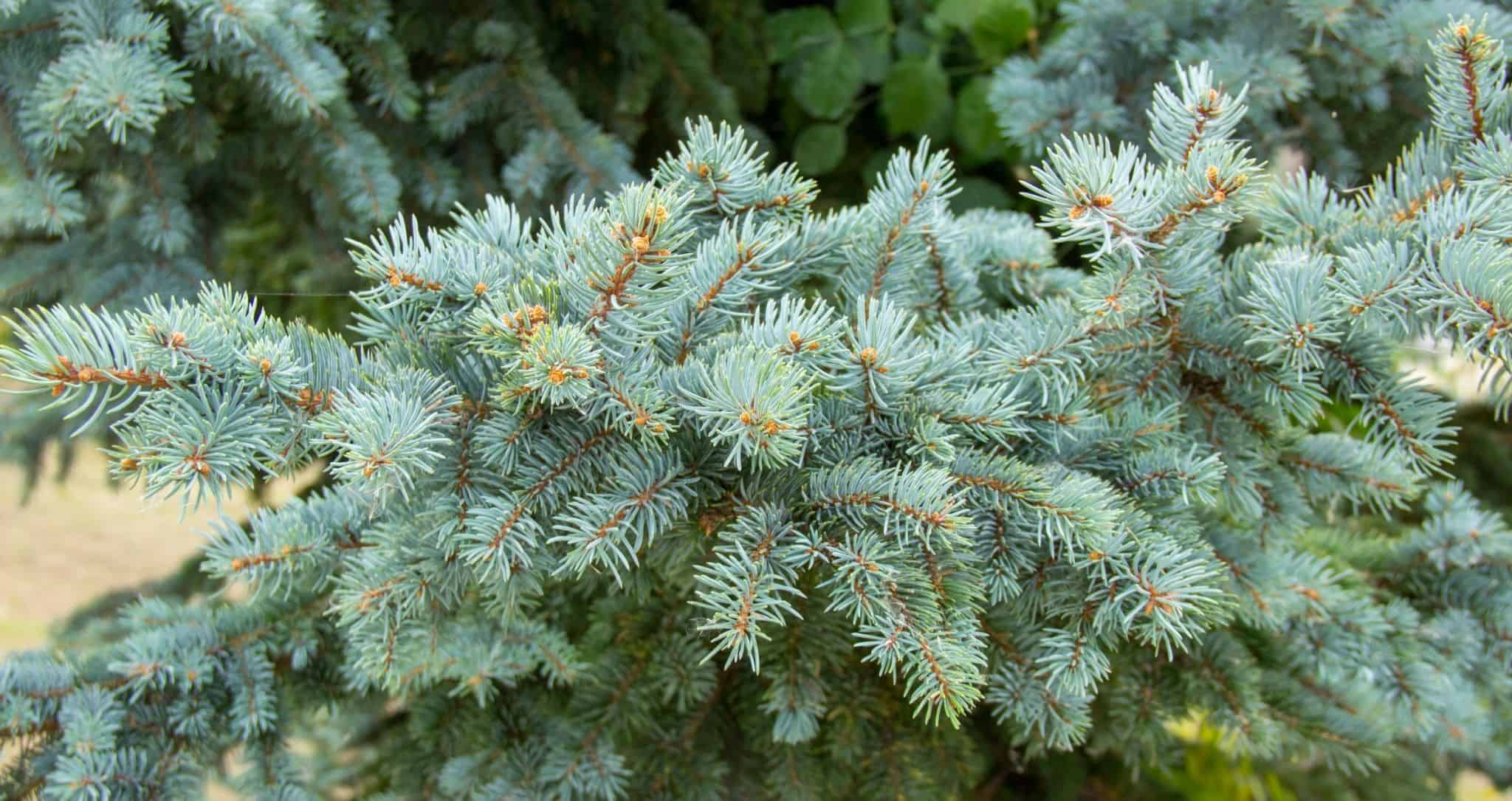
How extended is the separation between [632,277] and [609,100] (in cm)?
111

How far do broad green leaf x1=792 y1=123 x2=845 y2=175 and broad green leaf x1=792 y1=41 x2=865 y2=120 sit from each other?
30 millimetres

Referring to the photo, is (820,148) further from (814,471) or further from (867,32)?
(814,471)

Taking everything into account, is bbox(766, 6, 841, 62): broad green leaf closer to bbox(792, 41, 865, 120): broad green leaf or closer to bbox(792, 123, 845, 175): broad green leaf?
bbox(792, 41, 865, 120): broad green leaf

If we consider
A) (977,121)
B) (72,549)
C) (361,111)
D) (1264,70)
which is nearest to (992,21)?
(977,121)

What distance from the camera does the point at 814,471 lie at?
0.69 meters

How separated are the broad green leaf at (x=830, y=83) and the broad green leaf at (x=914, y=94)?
6cm

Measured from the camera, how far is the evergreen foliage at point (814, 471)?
603 mm

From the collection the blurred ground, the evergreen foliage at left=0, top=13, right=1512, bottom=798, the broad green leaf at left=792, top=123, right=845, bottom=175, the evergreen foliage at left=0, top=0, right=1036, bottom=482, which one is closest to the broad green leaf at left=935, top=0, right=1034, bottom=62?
the evergreen foliage at left=0, top=0, right=1036, bottom=482

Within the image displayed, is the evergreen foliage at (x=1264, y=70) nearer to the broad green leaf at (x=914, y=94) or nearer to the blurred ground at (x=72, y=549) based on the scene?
the broad green leaf at (x=914, y=94)

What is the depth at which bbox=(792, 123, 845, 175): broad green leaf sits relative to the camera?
1646 mm

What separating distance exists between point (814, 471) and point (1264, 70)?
87 centimetres

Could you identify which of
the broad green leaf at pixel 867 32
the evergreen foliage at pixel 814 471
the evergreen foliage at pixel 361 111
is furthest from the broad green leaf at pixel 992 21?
the evergreen foliage at pixel 814 471

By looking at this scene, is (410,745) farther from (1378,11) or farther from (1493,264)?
(1378,11)

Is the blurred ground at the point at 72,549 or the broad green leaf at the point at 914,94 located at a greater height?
the broad green leaf at the point at 914,94
